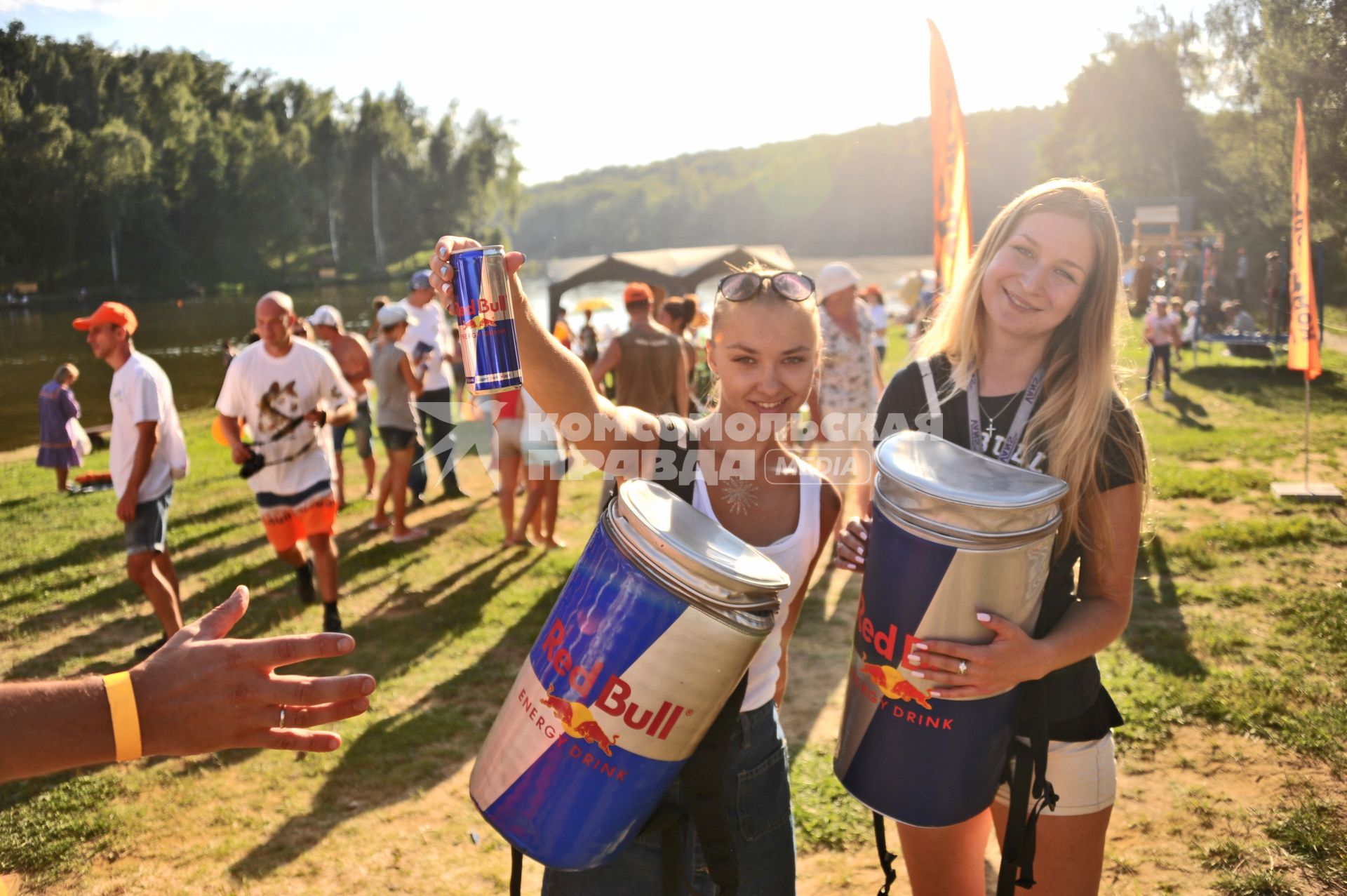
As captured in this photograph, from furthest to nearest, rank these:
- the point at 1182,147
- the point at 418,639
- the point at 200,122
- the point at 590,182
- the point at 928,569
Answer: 1. the point at 590,182
2. the point at 200,122
3. the point at 1182,147
4. the point at 418,639
5. the point at 928,569

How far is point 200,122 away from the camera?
166ft

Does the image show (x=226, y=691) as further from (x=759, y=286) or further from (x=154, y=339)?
(x=154, y=339)

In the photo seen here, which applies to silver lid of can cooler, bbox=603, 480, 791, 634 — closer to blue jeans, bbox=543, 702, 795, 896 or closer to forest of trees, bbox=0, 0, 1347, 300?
blue jeans, bbox=543, 702, 795, 896

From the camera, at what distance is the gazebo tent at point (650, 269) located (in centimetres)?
1902

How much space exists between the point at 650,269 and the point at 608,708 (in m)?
18.2

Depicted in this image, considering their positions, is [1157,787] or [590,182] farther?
[590,182]

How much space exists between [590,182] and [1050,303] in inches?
5394

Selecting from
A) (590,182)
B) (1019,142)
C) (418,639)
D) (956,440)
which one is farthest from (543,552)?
(590,182)

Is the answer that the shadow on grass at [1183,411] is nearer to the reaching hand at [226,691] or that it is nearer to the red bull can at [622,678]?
the red bull can at [622,678]

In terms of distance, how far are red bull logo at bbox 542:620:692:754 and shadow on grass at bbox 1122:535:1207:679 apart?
11.6 ft

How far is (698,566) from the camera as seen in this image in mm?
1353

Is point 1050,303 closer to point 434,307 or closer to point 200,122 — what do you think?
point 434,307

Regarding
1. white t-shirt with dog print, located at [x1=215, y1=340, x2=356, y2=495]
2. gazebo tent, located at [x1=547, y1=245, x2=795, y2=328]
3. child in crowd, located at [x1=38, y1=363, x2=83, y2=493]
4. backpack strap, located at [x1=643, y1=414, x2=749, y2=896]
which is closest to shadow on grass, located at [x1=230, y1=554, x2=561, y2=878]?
white t-shirt with dog print, located at [x1=215, y1=340, x2=356, y2=495]

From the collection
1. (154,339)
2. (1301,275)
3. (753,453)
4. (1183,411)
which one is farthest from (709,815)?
(154,339)
